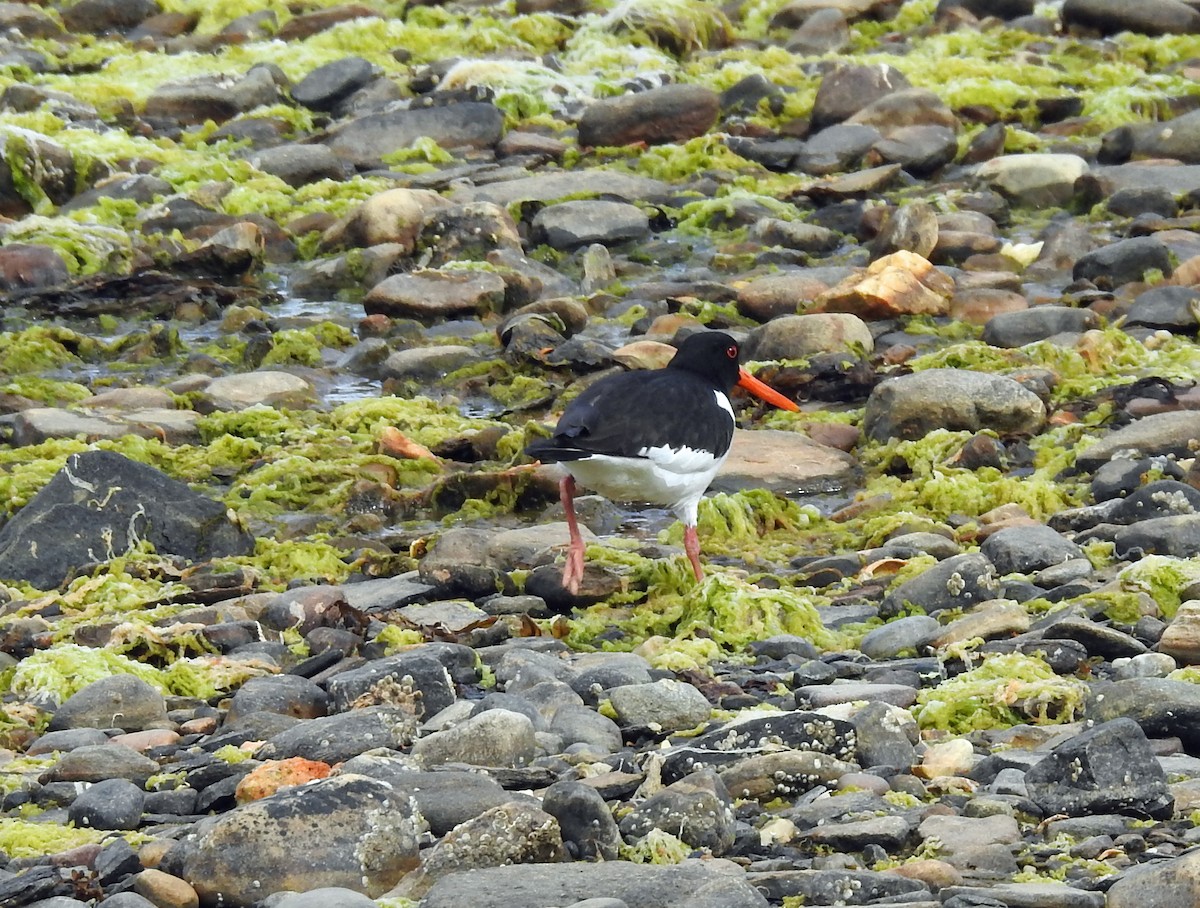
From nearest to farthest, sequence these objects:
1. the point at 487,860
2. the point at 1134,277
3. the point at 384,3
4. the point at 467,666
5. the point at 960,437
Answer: the point at 487,860
the point at 467,666
the point at 960,437
the point at 1134,277
the point at 384,3

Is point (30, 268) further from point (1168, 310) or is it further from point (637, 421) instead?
point (1168, 310)

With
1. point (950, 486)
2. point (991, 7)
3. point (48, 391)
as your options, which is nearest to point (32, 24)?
point (991, 7)

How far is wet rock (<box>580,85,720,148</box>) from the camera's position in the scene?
1505 cm

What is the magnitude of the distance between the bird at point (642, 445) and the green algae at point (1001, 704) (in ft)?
6.32

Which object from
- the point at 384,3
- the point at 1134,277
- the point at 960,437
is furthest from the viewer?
the point at 384,3

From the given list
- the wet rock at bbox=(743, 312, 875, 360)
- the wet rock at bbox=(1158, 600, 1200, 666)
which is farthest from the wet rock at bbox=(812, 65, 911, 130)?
the wet rock at bbox=(1158, 600, 1200, 666)

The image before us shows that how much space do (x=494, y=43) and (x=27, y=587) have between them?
1188cm

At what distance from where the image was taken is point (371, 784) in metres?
4.03

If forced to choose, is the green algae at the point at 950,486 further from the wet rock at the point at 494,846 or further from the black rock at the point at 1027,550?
the wet rock at the point at 494,846

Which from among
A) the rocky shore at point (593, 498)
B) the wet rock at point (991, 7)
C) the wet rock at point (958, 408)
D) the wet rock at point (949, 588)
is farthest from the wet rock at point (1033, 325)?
the wet rock at point (991, 7)

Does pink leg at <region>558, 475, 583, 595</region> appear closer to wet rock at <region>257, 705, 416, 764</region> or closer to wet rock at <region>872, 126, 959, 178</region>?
wet rock at <region>257, 705, 416, 764</region>

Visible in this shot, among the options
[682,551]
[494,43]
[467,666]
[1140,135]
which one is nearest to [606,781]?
[467,666]

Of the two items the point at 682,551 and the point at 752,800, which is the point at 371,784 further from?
the point at 682,551

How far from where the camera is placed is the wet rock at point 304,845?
3.82m
